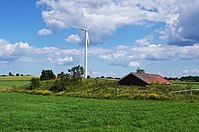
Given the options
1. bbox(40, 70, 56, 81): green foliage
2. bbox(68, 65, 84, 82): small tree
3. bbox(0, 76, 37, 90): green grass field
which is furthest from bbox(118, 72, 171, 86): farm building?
bbox(0, 76, 37, 90): green grass field

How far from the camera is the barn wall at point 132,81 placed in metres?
64.1

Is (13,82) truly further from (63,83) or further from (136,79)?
(136,79)

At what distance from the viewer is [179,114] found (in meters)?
24.2

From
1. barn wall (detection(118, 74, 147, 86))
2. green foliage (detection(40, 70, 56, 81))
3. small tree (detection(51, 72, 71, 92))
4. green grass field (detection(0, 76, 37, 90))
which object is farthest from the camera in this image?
green grass field (detection(0, 76, 37, 90))

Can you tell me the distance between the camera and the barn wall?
64.1 meters

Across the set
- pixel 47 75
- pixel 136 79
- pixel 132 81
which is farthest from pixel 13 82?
pixel 136 79

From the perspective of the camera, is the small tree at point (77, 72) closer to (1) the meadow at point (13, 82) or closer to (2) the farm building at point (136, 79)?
(2) the farm building at point (136, 79)

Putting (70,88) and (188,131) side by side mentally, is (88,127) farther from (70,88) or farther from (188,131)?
(70,88)

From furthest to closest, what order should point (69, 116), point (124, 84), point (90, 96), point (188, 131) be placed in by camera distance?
point (124, 84)
point (90, 96)
point (69, 116)
point (188, 131)

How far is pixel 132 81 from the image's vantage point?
6581 centimetres

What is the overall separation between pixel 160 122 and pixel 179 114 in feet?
13.5

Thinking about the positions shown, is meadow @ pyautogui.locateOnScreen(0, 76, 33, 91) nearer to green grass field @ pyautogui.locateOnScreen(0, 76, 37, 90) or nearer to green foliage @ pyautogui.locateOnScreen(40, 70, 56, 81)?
green grass field @ pyautogui.locateOnScreen(0, 76, 37, 90)

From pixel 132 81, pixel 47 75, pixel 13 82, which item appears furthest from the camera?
pixel 13 82

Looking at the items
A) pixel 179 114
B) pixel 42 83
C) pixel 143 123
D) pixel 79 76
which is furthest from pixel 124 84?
pixel 143 123
